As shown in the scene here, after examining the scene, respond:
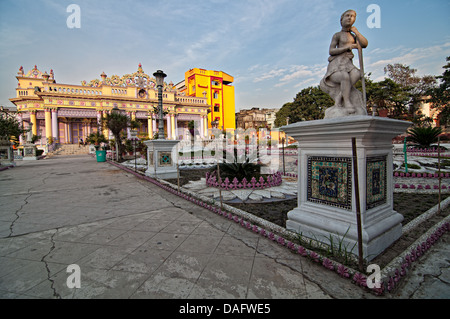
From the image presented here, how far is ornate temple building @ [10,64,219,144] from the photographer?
25672 millimetres

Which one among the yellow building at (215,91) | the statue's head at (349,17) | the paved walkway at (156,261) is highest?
the yellow building at (215,91)

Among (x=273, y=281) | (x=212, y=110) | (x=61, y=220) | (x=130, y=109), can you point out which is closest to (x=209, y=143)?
(x=130, y=109)

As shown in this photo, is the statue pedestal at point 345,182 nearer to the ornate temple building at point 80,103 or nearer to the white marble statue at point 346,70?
the white marble statue at point 346,70

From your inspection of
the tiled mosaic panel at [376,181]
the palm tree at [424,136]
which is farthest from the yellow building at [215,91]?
the tiled mosaic panel at [376,181]

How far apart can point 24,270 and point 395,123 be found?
4255 millimetres

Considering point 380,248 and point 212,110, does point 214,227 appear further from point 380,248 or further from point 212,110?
point 212,110

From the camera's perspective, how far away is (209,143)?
27.1m

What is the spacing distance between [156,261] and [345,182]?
2.30 metres

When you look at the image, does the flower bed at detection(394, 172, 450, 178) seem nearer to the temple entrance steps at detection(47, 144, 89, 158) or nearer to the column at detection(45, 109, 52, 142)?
the temple entrance steps at detection(47, 144, 89, 158)

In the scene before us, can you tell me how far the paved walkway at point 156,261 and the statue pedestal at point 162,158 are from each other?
406cm

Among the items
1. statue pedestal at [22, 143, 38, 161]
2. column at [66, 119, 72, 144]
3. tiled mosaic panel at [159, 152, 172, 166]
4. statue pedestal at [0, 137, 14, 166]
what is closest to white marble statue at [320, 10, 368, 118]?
tiled mosaic panel at [159, 152, 172, 166]

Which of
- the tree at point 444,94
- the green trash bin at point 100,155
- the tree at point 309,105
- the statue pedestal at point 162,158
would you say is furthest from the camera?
the tree at point 309,105

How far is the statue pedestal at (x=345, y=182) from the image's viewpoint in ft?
7.53

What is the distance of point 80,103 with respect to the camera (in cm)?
2703
